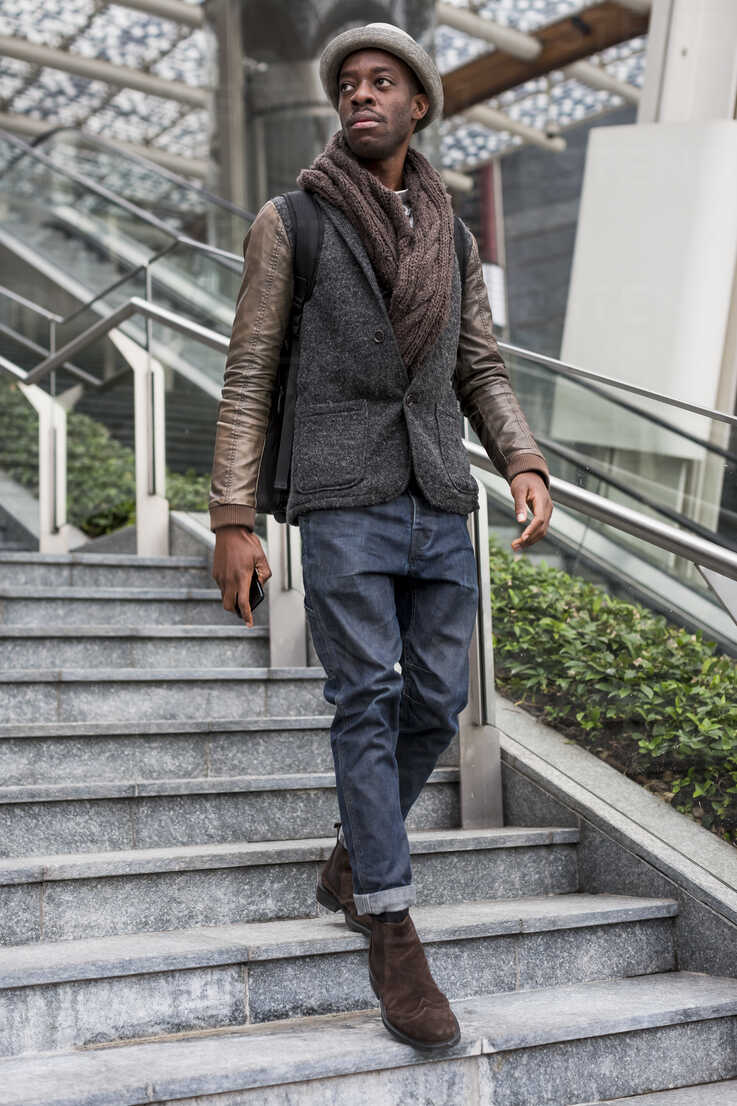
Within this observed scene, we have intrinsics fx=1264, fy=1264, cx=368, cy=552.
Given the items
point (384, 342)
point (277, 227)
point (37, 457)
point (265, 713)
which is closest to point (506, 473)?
point (384, 342)

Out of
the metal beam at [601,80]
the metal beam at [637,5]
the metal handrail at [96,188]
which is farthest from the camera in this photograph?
the metal beam at [601,80]

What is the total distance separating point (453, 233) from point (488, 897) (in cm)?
159

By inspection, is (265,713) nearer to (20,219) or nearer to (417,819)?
(417,819)

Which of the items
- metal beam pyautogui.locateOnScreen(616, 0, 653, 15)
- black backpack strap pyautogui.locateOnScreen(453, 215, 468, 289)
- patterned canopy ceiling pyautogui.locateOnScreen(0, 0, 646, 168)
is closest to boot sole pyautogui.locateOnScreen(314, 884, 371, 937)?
black backpack strap pyautogui.locateOnScreen(453, 215, 468, 289)

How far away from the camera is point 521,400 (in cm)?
591

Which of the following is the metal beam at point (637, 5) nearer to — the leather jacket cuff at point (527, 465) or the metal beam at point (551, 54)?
the metal beam at point (551, 54)

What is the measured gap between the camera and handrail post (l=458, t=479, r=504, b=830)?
11.3 feet

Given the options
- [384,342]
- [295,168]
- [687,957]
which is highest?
[295,168]

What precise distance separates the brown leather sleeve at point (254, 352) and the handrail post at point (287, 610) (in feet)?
6.42

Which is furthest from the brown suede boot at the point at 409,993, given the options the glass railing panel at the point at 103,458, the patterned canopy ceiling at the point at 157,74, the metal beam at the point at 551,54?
the patterned canopy ceiling at the point at 157,74

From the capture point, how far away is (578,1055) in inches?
95.1

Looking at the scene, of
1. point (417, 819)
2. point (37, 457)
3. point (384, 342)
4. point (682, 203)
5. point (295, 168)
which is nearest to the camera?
point (384, 342)

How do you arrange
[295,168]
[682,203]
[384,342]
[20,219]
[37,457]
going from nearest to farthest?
[384,342] < [37,457] < [682,203] < [20,219] < [295,168]

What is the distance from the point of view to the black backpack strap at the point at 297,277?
2359 mm
